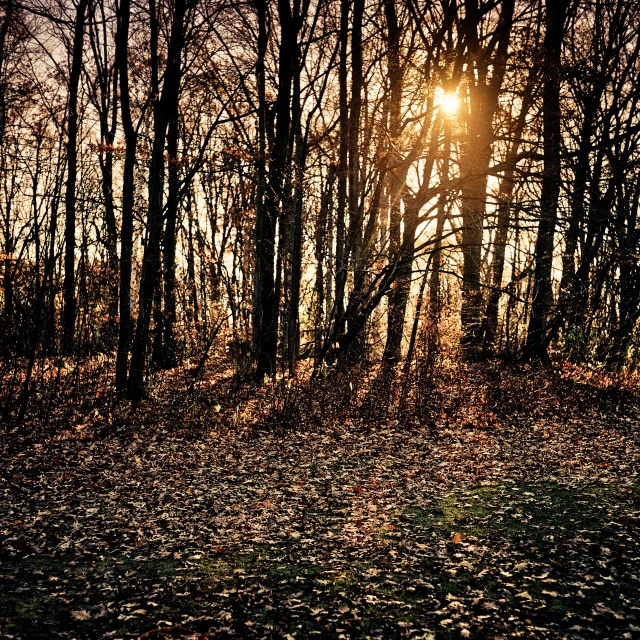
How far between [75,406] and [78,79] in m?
11.6

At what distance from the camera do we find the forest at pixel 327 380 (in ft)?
16.8

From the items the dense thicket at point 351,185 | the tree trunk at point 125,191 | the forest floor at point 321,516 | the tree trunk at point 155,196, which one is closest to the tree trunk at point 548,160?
the dense thicket at point 351,185

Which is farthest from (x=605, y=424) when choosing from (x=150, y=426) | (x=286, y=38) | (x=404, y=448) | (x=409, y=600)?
(x=286, y=38)

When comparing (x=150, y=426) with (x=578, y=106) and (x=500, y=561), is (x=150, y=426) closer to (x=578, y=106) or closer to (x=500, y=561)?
(x=500, y=561)

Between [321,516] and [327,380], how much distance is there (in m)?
6.08

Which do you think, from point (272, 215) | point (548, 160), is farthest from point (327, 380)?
point (548, 160)

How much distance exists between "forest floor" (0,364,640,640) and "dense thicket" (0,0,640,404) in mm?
1814

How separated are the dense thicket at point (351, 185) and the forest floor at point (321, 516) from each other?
5.95ft

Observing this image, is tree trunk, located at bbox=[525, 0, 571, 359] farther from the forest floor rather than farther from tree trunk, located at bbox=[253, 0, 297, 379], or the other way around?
tree trunk, located at bbox=[253, 0, 297, 379]

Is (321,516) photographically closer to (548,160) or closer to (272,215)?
(272,215)

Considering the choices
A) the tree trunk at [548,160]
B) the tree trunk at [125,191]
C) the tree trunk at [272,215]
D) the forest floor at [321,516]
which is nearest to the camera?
the forest floor at [321,516]

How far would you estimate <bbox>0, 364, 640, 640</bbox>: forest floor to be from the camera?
4660 millimetres

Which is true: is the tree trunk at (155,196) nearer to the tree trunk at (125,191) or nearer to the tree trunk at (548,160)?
the tree trunk at (125,191)

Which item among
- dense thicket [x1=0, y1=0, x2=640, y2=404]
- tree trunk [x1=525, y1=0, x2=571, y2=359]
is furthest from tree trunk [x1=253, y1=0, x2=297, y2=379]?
tree trunk [x1=525, y1=0, x2=571, y2=359]
